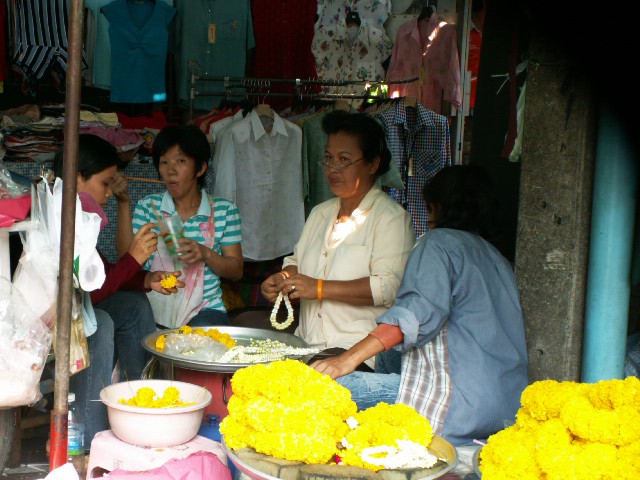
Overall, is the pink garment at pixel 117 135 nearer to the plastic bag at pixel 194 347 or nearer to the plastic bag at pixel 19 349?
the plastic bag at pixel 194 347

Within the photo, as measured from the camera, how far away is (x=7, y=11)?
239 inches

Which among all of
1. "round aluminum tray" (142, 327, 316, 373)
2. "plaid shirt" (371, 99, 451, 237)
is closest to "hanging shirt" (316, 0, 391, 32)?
"plaid shirt" (371, 99, 451, 237)

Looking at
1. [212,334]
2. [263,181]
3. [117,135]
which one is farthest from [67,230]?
[263,181]

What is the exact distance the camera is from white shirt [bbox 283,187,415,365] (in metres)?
3.64

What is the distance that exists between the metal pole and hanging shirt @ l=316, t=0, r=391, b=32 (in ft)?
15.8

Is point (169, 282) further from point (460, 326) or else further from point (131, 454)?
point (460, 326)

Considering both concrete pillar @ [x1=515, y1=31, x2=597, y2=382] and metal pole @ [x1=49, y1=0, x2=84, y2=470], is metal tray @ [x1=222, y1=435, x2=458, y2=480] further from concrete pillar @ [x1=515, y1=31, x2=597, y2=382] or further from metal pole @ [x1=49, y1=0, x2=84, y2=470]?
concrete pillar @ [x1=515, y1=31, x2=597, y2=382]

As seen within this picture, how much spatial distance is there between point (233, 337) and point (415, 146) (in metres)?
2.56

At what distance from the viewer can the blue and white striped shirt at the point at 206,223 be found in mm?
4207

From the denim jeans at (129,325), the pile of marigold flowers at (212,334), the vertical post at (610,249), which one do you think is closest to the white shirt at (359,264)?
the pile of marigold flowers at (212,334)

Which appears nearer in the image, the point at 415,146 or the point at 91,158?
the point at 91,158

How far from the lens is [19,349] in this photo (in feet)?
8.48

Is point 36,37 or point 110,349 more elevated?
point 36,37

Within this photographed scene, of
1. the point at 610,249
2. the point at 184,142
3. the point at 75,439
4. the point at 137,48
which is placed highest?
the point at 137,48
